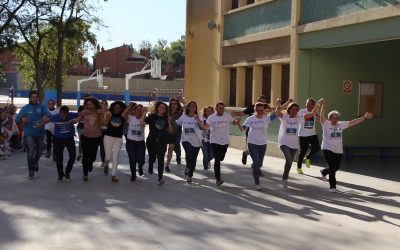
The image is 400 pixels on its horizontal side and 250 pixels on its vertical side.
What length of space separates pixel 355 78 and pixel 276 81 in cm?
221

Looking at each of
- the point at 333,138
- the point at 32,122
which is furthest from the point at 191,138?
the point at 32,122

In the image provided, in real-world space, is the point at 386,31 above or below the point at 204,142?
above

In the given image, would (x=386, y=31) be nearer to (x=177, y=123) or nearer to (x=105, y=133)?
(x=177, y=123)

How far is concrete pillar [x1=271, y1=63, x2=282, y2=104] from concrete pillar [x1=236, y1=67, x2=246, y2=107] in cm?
229

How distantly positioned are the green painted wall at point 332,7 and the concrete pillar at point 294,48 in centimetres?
15

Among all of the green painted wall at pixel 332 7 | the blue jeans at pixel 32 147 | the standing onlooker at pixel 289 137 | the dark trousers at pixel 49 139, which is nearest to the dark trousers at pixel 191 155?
the standing onlooker at pixel 289 137

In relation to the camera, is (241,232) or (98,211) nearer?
(241,232)

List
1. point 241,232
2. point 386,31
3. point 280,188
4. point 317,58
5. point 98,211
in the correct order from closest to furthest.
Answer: point 241,232 → point 98,211 → point 280,188 → point 386,31 → point 317,58

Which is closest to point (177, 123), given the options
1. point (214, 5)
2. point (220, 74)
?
point (220, 74)

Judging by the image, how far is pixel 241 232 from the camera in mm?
6852

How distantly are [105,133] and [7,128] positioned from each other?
5.43 m

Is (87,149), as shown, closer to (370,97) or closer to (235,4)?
(370,97)

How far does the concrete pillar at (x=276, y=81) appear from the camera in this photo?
52.3ft

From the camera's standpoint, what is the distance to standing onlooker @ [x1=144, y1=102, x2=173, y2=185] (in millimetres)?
10500
